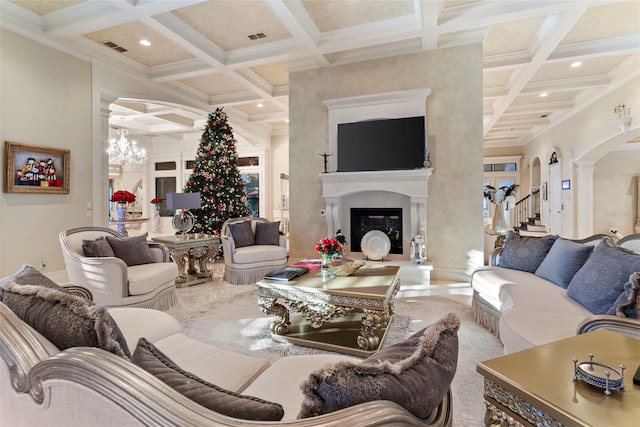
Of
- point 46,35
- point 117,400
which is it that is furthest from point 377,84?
point 117,400

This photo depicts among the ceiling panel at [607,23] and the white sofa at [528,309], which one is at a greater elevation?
the ceiling panel at [607,23]

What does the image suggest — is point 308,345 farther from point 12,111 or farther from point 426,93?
point 12,111

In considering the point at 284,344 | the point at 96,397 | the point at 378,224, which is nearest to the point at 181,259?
the point at 284,344

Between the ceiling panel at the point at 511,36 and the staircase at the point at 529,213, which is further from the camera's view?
the staircase at the point at 529,213

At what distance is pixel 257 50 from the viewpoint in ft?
15.6

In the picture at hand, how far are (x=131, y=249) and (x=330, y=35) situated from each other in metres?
3.73

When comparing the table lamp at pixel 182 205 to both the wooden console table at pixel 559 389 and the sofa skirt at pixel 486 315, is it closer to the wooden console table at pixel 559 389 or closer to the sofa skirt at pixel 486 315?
the sofa skirt at pixel 486 315

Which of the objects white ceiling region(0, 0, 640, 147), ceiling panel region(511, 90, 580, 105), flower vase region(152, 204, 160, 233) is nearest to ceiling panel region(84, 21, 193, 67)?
white ceiling region(0, 0, 640, 147)

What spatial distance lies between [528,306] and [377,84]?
3.87 m

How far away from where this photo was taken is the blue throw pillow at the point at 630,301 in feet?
5.11

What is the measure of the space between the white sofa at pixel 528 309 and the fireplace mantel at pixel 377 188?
1.50 meters

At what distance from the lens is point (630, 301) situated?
61.7 inches

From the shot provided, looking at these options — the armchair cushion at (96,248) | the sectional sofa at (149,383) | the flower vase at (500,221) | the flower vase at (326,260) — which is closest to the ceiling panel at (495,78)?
the flower vase at (500,221)

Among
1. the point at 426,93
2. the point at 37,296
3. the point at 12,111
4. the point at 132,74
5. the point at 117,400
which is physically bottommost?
the point at 117,400
